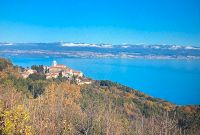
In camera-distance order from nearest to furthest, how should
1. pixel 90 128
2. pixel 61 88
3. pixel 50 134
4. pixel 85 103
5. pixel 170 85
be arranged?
pixel 50 134 < pixel 90 128 < pixel 85 103 < pixel 61 88 < pixel 170 85

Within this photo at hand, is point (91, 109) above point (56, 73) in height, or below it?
above

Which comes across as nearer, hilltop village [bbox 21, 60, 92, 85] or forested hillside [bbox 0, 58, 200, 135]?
forested hillside [bbox 0, 58, 200, 135]

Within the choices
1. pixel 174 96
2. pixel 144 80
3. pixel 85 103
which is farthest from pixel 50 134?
pixel 144 80

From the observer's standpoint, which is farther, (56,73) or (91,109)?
(56,73)

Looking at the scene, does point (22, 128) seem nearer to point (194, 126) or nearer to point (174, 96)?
point (194, 126)

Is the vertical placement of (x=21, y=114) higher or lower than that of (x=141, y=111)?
higher

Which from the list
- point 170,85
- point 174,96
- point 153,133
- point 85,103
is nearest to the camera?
point 153,133

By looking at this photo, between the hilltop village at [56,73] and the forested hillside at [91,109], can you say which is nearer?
the forested hillside at [91,109]

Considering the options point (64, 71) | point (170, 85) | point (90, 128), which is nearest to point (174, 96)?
point (170, 85)

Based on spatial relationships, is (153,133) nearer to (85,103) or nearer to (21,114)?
(21,114)

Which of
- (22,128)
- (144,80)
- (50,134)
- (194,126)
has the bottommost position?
(144,80)

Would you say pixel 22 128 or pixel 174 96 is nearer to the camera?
pixel 22 128
